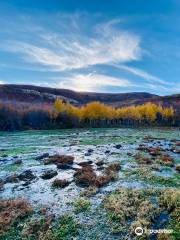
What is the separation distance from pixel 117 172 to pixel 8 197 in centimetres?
1027

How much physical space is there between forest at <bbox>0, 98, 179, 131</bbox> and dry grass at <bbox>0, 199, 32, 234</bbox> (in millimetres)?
79021

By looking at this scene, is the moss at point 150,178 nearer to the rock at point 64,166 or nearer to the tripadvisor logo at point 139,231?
the rock at point 64,166

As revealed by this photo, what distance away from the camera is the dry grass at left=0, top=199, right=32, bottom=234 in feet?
46.2

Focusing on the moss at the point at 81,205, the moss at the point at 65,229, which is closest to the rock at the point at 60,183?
the moss at the point at 81,205

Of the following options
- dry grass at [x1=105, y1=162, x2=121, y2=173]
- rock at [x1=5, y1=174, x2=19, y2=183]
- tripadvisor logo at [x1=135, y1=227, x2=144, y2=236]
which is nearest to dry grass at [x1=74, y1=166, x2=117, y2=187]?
dry grass at [x1=105, y1=162, x2=121, y2=173]

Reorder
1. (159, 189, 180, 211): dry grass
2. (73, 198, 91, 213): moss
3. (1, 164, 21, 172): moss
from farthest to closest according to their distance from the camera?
(1, 164, 21, 172): moss
(73, 198, 91, 213): moss
(159, 189, 180, 211): dry grass

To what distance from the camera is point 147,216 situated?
1437 cm

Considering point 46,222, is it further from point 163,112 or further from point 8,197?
point 163,112

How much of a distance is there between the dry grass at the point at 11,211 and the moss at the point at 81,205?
2831 millimetres

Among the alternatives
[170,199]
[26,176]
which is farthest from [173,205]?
[26,176]

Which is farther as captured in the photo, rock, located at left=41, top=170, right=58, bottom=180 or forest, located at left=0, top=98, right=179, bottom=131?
forest, located at left=0, top=98, right=179, bottom=131

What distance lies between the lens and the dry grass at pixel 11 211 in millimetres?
14082

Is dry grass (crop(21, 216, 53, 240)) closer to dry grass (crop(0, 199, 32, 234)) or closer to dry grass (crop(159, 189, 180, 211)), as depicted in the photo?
dry grass (crop(0, 199, 32, 234))

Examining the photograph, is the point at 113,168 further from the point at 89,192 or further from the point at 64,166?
the point at 89,192
